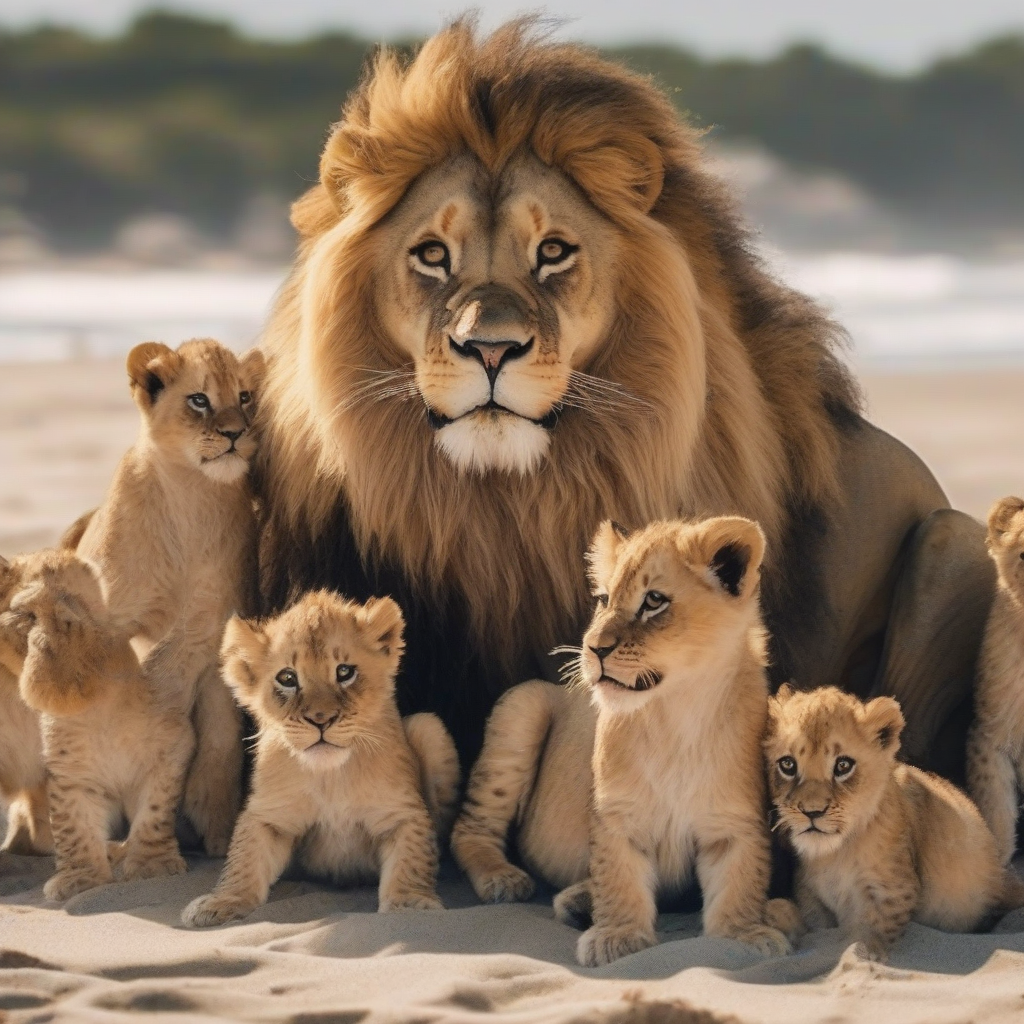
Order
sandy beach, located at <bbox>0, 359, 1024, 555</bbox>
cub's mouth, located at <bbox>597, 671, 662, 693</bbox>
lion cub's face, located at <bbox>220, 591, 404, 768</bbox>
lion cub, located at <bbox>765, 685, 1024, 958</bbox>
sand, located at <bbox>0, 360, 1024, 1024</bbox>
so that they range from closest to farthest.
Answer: sand, located at <bbox>0, 360, 1024, 1024</bbox>
cub's mouth, located at <bbox>597, 671, 662, 693</bbox>
lion cub, located at <bbox>765, 685, 1024, 958</bbox>
lion cub's face, located at <bbox>220, 591, 404, 768</bbox>
sandy beach, located at <bbox>0, 359, 1024, 555</bbox>

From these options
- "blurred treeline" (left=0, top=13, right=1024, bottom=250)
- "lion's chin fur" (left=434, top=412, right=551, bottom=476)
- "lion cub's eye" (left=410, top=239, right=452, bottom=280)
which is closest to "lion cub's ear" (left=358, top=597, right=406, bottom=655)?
"lion's chin fur" (left=434, top=412, right=551, bottom=476)

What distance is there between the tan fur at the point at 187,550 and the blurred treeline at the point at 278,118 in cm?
1809

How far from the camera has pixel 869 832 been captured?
375cm

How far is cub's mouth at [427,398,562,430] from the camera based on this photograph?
4.05 meters

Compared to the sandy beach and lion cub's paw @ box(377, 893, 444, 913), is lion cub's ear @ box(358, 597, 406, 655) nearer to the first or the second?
lion cub's paw @ box(377, 893, 444, 913)

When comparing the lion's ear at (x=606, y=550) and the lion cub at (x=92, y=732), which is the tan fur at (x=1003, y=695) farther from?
the lion cub at (x=92, y=732)

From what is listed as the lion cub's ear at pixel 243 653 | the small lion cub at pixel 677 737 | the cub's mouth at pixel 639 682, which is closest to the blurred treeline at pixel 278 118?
the lion cub's ear at pixel 243 653

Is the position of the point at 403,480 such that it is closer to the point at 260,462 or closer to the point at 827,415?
the point at 260,462

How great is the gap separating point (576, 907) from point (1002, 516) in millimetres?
1237

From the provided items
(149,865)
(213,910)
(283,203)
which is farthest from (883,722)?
(283,203)

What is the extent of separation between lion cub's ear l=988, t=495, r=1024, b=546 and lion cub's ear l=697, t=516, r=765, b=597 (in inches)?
31.1

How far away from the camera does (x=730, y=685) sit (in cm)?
377

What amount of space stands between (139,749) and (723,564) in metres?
1.33

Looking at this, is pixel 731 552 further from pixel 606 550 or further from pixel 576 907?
pixel 576 907
